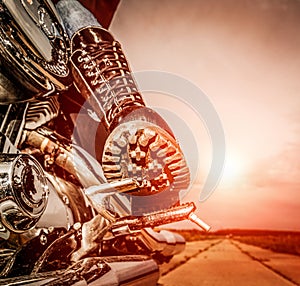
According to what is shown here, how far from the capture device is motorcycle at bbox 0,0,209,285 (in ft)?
2.13

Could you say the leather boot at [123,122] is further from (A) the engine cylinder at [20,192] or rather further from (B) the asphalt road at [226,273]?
(B) the asphalt road at [226,273]

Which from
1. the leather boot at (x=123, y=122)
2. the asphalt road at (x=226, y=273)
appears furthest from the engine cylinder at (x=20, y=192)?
the asphalt road at (x=226, y=273)

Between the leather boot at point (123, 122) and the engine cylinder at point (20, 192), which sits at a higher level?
the leather boot at point (123, 122)

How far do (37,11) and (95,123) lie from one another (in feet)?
1.18

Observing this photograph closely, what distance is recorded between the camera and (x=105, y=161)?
2.43 ft

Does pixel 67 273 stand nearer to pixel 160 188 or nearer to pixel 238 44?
pixel 160 188

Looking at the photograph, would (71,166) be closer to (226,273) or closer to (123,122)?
(123,122)

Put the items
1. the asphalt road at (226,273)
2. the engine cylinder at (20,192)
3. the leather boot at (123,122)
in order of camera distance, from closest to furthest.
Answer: the engine cylinder at (20,192), the leather boot at (123,122), the asphalt road at (226,273)

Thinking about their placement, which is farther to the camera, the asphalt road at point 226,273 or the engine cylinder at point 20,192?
the asphalt road at point 226,273

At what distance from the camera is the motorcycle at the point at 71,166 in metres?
0.65

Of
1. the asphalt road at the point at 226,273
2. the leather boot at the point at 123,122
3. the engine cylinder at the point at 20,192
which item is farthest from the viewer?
the asphalt road at the point at 226,273

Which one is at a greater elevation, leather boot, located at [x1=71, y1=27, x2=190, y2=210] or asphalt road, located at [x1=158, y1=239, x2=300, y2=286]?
leather boot, located at [x1=71, y1=27, x2=190, y2=210]

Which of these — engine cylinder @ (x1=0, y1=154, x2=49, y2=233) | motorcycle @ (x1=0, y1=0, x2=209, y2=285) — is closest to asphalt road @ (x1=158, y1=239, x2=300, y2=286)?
motorcycle @ (x1=0, y1=0, x2=209, y2=285)

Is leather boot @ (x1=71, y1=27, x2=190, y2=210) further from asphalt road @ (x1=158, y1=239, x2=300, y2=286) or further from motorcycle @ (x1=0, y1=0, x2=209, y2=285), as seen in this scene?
asphalt road @ (x1=158, y1=239, x2=300, y2=286)
